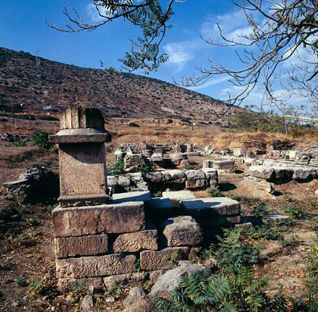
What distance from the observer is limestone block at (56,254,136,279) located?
4.32 m

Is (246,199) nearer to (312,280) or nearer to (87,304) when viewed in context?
(312,280)

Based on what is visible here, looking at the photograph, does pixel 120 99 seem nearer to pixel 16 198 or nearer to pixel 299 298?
pixel 16 198

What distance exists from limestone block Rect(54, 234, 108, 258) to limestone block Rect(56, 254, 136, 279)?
2.8 inches

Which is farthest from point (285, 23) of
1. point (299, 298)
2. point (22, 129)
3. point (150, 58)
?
point (22, 129)

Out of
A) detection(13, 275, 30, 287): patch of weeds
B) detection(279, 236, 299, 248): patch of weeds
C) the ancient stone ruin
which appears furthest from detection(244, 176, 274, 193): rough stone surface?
detection(13, 275, 30, 287): patch of weeds

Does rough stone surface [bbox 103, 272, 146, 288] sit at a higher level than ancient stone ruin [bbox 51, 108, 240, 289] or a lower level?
lower

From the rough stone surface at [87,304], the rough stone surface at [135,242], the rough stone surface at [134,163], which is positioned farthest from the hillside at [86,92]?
the rough stone surface at [87,304]

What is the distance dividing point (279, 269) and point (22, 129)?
2750 cm

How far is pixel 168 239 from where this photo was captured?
180 inches

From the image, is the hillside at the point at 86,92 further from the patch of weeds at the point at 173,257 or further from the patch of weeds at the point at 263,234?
the patch of weeds at the point at 173,257

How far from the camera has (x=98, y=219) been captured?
14.5ft

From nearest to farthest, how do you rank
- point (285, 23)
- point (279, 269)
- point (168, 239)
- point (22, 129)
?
A: point (285, 23) < point (279, 269) < point (168, 239) < point (22, 129)

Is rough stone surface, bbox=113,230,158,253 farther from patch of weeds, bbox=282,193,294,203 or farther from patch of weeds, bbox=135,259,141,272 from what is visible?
patch of weeds, bbox=282,193,294,203

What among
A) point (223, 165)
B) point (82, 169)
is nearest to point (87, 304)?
point (82, 169)
